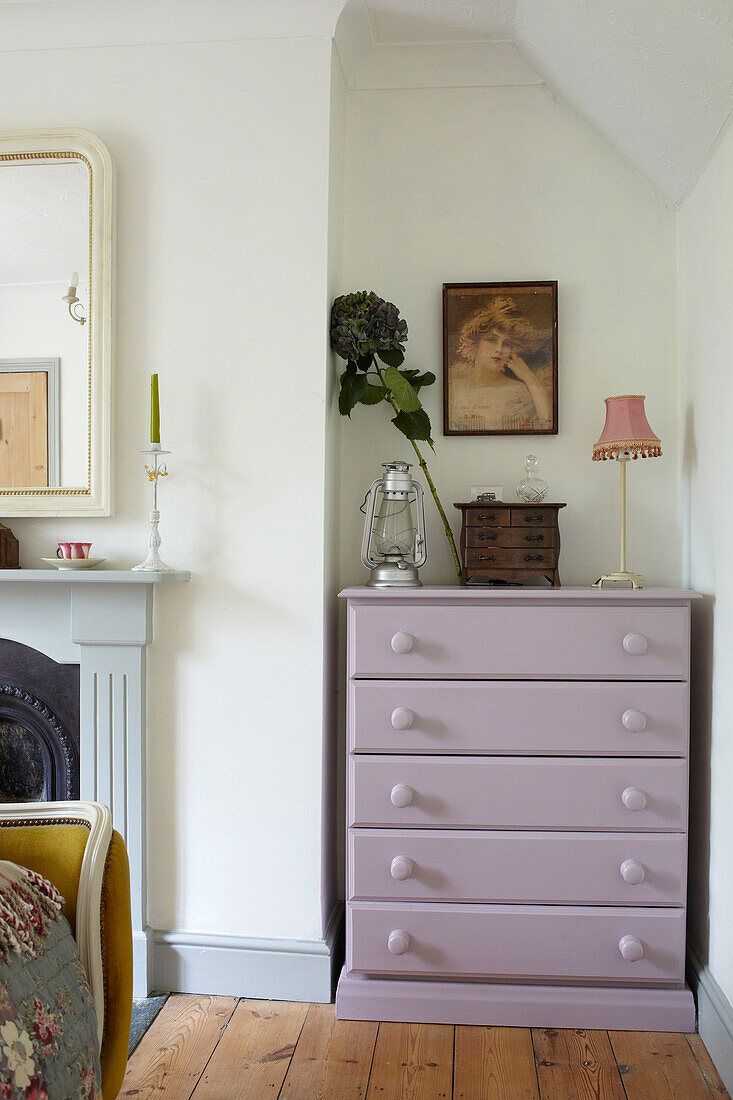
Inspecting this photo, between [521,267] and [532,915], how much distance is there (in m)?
1.76

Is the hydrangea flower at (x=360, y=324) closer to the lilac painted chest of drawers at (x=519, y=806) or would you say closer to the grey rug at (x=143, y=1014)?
the lilac painted chest of drawers at (x=519, y=806)

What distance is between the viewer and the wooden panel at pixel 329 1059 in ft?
6.06

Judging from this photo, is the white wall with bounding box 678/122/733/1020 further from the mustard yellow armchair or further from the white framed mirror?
the white framed mirror

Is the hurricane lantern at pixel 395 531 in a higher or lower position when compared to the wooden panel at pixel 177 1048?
higher

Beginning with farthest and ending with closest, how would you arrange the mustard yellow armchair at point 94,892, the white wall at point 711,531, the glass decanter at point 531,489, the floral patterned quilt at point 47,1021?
the glass decanter at point 531,489, the white wall at point 711,531, the mustard yellow armchair at point 94,892, the floral patterned quilt at point 47,1021

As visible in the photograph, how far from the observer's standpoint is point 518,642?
209cm

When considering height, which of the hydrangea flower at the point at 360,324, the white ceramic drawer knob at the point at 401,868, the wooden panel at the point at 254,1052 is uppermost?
the hydrangea flower at the point at 360,324

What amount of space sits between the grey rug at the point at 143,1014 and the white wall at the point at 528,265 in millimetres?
1211

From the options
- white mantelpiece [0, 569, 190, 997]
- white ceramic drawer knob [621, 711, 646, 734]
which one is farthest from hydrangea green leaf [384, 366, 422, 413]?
white ceramic drawer knob [621, 711, 646, 734]

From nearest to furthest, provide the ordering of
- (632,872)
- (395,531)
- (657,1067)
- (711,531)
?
(657,1067) < (632,872) < (711,531) < (395,531)

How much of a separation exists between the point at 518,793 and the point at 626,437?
3.05 ft

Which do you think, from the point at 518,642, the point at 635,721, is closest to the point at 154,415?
the point at 518,642

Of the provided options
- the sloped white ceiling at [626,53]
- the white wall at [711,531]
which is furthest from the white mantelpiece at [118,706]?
the sloped white ceiling at [626,53]

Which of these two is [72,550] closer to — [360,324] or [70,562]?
[70,562]
